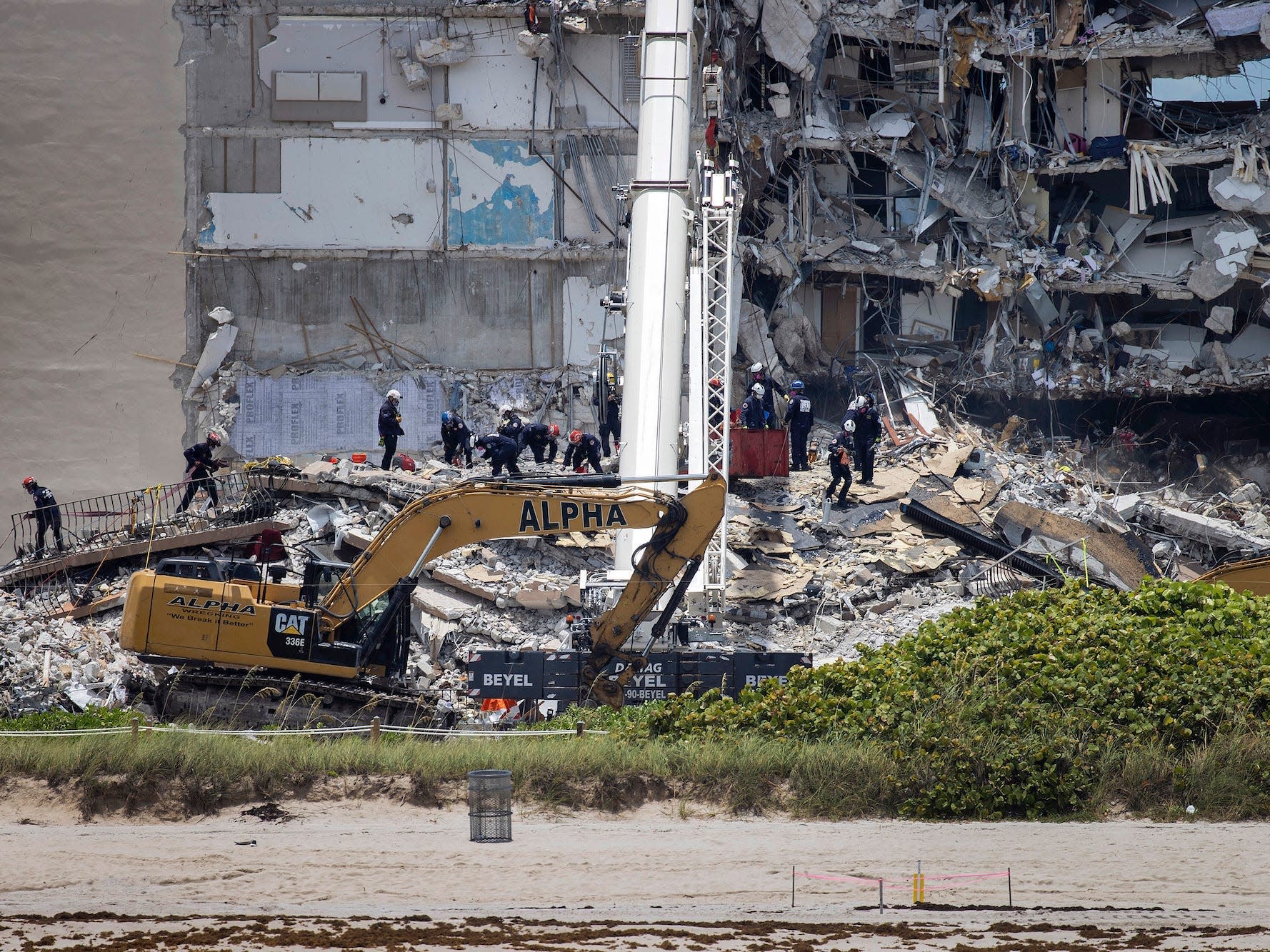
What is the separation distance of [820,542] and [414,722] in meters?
8.74

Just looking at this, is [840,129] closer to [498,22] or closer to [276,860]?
[498,22]

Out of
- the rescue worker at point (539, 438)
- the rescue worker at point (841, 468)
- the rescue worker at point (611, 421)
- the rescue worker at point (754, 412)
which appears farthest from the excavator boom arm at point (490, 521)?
the rescue worker at point (611, 421)

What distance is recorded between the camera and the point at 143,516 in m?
27.5

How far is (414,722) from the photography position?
55.6ft

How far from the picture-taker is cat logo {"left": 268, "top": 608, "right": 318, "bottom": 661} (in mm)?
16891

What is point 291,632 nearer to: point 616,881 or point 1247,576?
point 616,881

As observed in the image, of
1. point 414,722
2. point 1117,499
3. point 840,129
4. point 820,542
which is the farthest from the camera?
point 840,129

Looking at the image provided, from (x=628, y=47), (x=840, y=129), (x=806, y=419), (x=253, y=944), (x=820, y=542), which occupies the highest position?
(x=628, y=47)

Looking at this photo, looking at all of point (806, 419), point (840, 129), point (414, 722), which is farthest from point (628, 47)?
point (414, 722)

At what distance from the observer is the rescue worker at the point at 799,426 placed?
994 inches

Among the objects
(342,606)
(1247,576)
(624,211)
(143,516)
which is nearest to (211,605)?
(342,606)

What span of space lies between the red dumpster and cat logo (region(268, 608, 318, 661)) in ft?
33.0

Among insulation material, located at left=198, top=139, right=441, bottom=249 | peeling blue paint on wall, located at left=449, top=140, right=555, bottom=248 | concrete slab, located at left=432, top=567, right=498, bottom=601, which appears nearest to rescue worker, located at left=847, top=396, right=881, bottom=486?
concrete slab, located at left=432, top=567, right=498, bottom=601

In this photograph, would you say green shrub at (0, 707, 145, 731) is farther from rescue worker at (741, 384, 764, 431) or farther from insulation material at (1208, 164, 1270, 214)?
insulation material at (1208, 164, 1270, 214)
